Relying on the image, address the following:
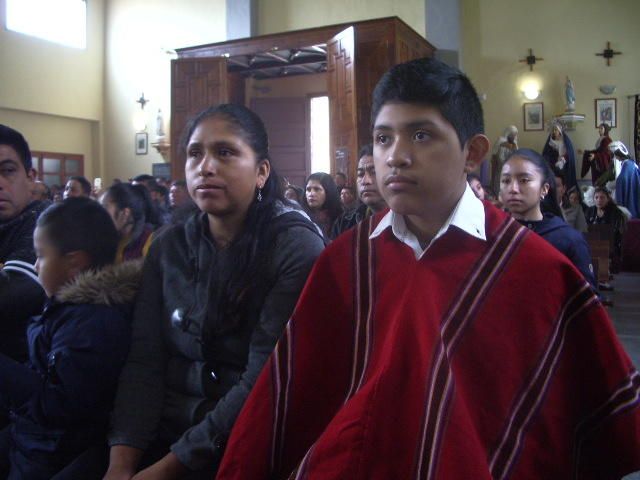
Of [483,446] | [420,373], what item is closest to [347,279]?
[420,373]

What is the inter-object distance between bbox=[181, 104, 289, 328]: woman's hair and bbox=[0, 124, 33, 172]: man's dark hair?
759 millimetres

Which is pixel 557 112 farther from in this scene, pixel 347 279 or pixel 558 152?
pixel 347 279

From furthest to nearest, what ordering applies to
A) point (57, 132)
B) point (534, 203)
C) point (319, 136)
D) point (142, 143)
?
point (142, 143) → point (57, 132) → point (319, 136) → point (534, 203)

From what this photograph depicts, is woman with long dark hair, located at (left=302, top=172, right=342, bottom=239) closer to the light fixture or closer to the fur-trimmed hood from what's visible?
the fur-trimmed hood

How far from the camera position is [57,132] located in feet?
40.0

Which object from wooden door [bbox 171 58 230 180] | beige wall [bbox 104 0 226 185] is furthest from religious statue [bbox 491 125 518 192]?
beige wall [bbox 104 0 226 185]

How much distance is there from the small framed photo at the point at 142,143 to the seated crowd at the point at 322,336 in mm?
10909

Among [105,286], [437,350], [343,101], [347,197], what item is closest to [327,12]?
[343,101]

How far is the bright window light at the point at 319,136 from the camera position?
12.0m

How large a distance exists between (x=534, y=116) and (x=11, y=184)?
9445mm

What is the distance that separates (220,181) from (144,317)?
1.42 feet

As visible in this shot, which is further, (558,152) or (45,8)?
(45,8)

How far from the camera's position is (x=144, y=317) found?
1709mm

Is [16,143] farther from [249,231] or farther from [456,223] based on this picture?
[456,223]
